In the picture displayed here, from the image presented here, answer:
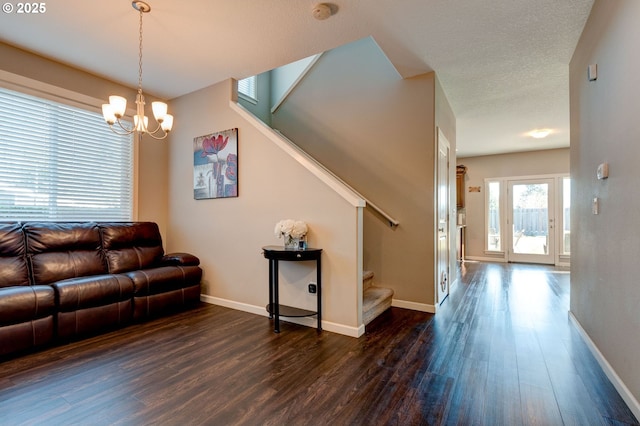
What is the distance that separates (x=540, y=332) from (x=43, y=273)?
4.88m

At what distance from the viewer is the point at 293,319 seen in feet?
10.7

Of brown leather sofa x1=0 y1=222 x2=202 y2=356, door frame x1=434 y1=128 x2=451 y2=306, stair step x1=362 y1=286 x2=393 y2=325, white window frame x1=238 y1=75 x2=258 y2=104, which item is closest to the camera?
brown leather sofa x1=0 y1=222 x2=202 y2=356

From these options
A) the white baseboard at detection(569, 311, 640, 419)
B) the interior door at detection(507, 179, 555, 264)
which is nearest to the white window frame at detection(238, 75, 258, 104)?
the white baseboard at detection(569, 311, 640, 419)

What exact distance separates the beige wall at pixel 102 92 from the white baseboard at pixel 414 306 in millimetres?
3483

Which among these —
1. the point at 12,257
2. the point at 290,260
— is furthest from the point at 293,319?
the point at 12,257

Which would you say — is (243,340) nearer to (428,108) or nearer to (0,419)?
(0,419)

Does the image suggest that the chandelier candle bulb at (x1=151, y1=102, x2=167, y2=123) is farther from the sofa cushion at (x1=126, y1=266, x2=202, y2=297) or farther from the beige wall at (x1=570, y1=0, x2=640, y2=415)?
the beige wall at (x1=570, y1=0, x2=640, y2=415)

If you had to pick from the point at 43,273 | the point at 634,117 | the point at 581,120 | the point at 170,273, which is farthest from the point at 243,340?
the point at 581,120

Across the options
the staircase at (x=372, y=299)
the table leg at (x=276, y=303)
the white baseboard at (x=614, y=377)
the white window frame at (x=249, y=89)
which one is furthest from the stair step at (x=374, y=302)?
the white window frame at (x=249, y=89)

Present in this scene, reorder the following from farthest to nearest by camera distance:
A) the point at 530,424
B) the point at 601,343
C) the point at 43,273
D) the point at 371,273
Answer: the point at 371,273
the point at 43,273
the point at 601,343
the point at 530,424

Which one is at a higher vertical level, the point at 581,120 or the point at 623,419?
the point at 581,120

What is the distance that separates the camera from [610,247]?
2.05 metres

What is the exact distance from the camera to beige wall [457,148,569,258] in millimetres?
7223

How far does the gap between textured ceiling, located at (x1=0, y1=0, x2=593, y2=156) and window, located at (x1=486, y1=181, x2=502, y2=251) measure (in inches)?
157
